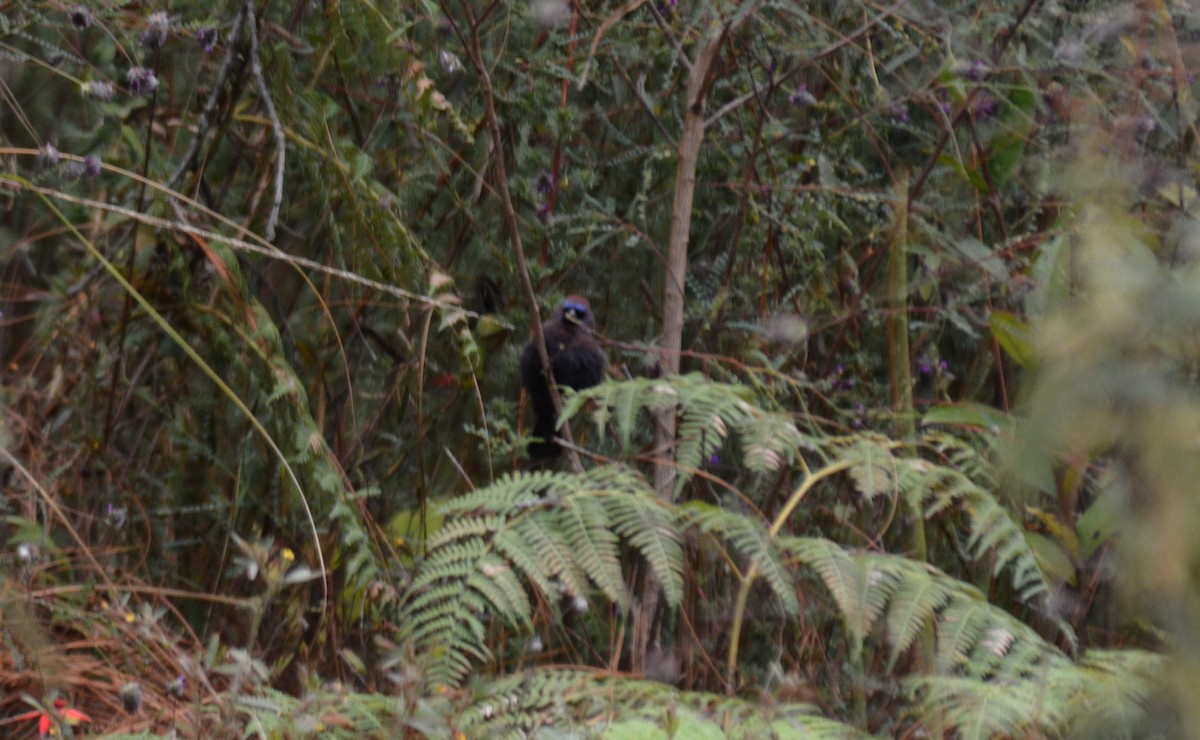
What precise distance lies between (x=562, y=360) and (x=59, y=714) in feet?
6.41

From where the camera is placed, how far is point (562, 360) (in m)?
3.26

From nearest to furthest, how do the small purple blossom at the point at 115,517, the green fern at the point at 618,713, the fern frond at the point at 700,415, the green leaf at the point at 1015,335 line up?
the green fern at the point at 618,713 < the fern frond at the point at 700,415 < the green leaf at the point at 1015,335 < the small purple blossom at the point at 115,517

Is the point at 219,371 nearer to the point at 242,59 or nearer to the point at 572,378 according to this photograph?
the point at 242,59

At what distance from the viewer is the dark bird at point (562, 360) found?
3053mm

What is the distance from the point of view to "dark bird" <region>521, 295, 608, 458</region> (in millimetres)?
3053

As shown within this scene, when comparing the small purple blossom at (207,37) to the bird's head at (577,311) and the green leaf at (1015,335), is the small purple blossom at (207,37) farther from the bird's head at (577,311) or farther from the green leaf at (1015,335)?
the green leaf at (1015,335)

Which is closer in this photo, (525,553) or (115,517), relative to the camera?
(525,553)

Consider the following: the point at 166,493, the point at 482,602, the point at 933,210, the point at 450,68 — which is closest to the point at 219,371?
the point at 166,493

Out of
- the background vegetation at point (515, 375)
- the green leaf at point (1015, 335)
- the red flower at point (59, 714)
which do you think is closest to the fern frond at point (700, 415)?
the background vegetation at point (515, 375)

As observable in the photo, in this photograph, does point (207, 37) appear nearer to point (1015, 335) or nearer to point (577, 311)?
point (577, 311)

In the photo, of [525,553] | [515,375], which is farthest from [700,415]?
[515,375]

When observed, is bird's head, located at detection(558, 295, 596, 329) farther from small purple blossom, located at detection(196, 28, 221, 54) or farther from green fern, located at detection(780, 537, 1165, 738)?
green fern, located at detection(780, 537, 1165, 738)

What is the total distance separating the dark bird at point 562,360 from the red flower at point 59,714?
153cm

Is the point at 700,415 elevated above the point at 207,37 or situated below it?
below
